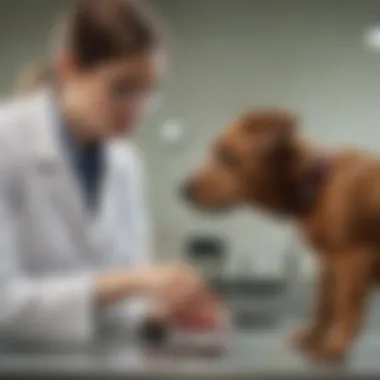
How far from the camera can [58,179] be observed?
3.08ft

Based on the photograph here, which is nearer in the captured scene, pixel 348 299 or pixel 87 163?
pixel 348 299

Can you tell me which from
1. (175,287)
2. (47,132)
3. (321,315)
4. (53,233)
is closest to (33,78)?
(47,132)

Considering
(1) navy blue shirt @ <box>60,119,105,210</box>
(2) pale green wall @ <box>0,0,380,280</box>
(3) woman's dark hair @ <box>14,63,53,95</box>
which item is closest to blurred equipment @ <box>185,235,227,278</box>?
(2) pale green wall @ <box>0,0,380,280</box>

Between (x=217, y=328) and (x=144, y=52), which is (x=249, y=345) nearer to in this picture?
(x=217, y=328)

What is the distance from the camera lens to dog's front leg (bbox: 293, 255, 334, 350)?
0.88 meters

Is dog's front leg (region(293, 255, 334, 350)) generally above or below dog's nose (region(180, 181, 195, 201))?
below

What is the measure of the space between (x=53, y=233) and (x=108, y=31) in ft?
0.72

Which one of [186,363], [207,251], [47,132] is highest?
[47,132]

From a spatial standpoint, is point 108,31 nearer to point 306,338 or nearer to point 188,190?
point 188,190

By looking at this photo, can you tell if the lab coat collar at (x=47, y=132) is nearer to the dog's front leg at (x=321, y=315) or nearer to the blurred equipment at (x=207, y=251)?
the blurred equipment at (x=207, y=251)

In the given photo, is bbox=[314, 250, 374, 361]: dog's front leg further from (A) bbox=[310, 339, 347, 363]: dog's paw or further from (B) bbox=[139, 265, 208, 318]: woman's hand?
(B) bbox=[139, 265, 208, 318]: woman's hand

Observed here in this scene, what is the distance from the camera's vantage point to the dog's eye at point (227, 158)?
87cm

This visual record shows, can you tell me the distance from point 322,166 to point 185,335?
0.22 m

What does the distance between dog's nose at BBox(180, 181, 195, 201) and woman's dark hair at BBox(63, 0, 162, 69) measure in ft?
0.50
